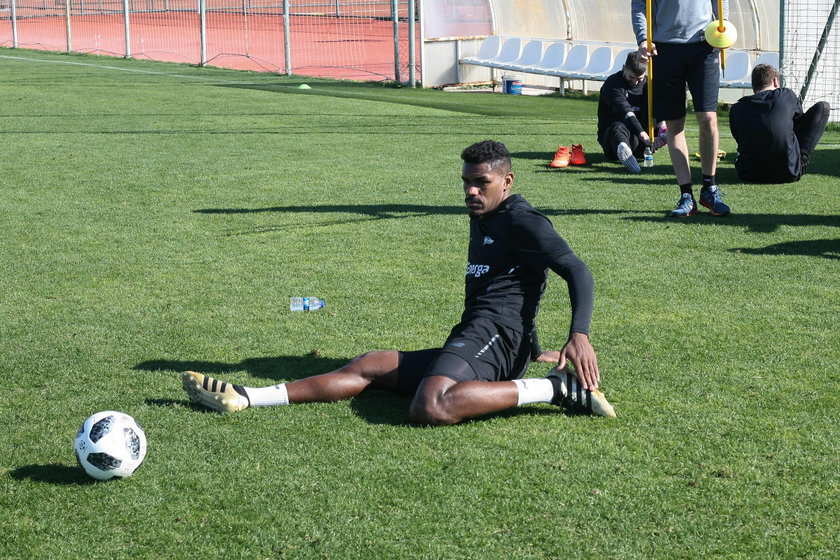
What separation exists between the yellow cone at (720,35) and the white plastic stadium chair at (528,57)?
13.8 meters

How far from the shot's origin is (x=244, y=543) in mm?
3697

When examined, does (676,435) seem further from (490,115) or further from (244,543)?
(490,115)

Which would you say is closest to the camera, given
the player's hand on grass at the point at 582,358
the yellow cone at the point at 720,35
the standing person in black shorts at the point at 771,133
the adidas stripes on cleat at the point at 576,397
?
the player's hand on grass at the point at 582,358

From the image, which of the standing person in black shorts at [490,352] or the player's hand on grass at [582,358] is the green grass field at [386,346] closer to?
the standing person in black shorts at [490,352]

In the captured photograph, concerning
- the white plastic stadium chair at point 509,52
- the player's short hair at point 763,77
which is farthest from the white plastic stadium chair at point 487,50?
the player's short hair at point 763,77

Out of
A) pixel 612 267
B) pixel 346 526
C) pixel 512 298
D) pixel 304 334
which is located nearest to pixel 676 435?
pixel 512 298

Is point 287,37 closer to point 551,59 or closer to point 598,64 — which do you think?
point 551,59

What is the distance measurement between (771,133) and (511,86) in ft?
41.4

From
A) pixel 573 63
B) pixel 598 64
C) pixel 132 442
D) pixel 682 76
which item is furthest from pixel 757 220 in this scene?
pixel 573 63

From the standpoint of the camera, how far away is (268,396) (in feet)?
16.3

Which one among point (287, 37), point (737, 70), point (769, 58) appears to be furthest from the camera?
point (287, 37)

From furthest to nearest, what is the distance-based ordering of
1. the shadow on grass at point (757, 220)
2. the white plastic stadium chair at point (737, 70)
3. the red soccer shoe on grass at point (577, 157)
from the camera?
the white plastic stadium chair at point (737, 70) < the red soccer shoe on grass at point (577, 157) < the shadow on grass at point (757, 220)

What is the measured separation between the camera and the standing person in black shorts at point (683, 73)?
8.82 metres

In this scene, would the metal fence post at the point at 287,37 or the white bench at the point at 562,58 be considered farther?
the metal fence post at the point at 287,37
